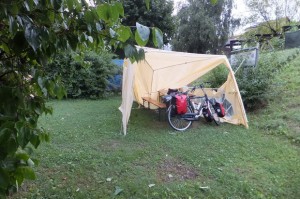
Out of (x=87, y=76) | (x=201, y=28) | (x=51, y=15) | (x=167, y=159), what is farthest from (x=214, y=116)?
(x=201, y=28)

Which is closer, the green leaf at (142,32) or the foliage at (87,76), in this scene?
the green leaf at (142,32)

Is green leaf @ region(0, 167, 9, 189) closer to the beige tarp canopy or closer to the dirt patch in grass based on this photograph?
the dirt patch in grass

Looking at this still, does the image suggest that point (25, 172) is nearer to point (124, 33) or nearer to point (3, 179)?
point (3, 179)

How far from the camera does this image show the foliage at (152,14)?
44.3 feet

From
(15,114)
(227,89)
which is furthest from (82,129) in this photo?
(15,114)

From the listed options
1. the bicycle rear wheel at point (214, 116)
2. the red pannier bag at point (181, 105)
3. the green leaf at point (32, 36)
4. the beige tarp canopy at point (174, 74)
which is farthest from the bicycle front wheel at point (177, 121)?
the green leaf at point (32, 36)

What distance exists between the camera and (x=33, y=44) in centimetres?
119

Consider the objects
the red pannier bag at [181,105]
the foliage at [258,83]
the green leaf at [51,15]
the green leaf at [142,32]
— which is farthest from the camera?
the foliage at [258,83]

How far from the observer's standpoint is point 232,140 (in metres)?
5.36

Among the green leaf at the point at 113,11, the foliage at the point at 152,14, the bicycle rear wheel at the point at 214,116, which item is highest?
the foliage at the point at 152,14

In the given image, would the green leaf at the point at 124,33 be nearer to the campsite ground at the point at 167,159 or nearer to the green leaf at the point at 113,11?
the green leaf at the point at 113,11

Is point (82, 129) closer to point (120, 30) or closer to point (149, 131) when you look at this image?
point (149, 131)

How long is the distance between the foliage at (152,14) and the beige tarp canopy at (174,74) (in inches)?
269

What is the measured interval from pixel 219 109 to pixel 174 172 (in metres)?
2.93
